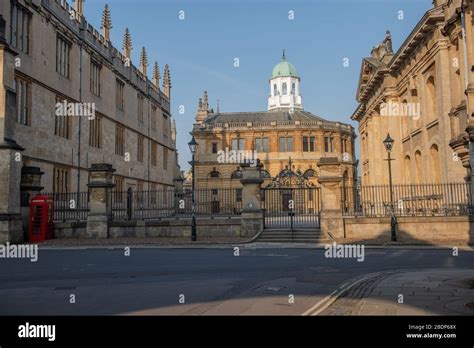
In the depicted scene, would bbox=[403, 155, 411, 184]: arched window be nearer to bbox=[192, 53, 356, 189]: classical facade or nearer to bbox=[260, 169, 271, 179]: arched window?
bbox=[260, 169, 271, 179]: arched window

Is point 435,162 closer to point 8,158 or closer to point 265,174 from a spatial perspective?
point 8,158

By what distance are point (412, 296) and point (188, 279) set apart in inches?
196

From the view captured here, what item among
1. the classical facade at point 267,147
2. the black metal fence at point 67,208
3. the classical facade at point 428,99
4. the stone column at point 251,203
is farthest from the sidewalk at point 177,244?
the classical facade at point 267,147

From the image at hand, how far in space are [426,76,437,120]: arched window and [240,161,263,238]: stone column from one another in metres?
14.7

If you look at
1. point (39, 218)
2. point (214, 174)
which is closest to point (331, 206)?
point (39, 218)

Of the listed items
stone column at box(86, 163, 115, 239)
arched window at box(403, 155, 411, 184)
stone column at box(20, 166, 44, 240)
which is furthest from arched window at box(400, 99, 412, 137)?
stone column at box(20, 166, 44, 240)

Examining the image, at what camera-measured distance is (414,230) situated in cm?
→ 2044

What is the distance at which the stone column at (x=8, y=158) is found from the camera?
19016 millimetres

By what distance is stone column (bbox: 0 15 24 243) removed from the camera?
1902cm

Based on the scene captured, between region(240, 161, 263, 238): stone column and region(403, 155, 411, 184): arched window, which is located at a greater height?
region(403, 155, 411, 184): arched window

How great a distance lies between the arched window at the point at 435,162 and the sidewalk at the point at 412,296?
19.8m

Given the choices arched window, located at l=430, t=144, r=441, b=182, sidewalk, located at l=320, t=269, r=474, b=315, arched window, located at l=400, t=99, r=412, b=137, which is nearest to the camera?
sidewalk, located at l=320, t=269, r=474, b=315
